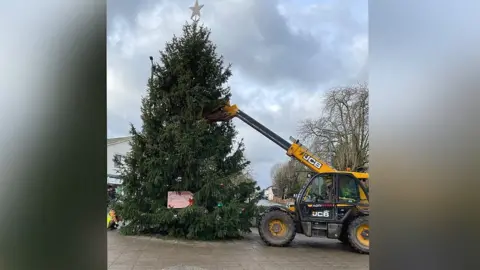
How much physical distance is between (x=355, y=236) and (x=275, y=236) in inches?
71.3

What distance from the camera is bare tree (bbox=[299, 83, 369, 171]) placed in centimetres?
1939

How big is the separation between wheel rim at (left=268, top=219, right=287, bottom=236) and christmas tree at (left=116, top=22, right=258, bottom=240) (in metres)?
1.08
